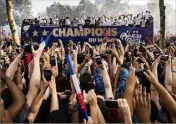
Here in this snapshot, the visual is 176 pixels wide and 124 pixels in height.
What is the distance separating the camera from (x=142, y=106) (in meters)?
2.88

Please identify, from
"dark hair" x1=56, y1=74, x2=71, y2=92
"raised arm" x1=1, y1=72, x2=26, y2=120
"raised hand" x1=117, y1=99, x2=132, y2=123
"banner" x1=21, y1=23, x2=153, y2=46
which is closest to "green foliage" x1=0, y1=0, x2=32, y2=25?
"banner" x1=21, y1=23, x2=153, y2=46

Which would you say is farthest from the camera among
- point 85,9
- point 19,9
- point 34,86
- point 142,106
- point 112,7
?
point 112,7

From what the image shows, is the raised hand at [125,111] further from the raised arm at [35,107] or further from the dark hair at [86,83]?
the dark hair at [86,83]

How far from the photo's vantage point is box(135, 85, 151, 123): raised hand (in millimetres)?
2871

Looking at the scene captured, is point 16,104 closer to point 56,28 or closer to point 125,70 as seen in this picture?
point 125,70

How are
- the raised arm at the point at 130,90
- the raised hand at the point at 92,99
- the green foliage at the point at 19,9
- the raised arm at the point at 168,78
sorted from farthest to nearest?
the green foliage at the point at 19,9 < the raised arm at the point at 168,78 < the raised arm at the point at 130,90 < the raised hand at the point at 92,99

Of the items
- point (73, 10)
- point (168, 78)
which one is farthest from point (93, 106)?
point (73, 10)

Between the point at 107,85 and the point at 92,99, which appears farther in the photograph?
the point at 107,85

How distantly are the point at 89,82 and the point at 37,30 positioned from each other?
12.1 m

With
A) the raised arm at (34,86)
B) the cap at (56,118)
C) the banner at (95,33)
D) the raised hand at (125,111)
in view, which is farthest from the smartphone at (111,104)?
the banner at (95,33)

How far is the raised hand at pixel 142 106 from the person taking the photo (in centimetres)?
287

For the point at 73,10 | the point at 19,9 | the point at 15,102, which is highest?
the point at 19,9

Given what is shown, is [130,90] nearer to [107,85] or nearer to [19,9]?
[107,85]


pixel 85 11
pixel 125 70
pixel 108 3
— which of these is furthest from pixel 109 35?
pixel 108 3
